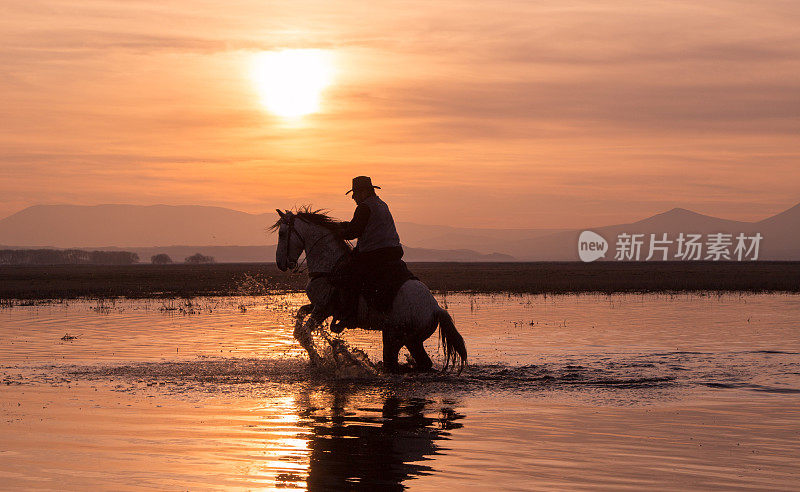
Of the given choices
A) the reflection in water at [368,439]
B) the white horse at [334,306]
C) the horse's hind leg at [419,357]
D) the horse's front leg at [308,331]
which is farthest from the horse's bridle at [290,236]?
the reflection in water at [368,439]

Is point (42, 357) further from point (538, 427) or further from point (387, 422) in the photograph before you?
point (538, 427)

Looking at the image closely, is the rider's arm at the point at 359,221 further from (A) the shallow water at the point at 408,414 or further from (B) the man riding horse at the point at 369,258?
(A) the shallow water at the point at 408,414

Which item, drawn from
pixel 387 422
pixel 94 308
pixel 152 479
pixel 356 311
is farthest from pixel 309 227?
pixel 94 308

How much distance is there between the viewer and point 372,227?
13.5m

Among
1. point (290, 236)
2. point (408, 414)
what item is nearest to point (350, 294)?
point (290, 236)

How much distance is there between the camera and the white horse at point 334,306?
13.0 meters

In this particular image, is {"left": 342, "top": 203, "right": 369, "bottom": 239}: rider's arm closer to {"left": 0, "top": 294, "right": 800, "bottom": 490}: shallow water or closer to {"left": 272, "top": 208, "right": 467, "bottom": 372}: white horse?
{"left": 272, "top": 208, "right": 467, "bottom": 372}: white horse

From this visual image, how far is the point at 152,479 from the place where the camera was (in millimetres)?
7410

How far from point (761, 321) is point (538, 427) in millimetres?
16089

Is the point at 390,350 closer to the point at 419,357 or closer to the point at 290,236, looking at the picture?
the point at 419,357

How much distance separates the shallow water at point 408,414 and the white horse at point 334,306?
51 centimetres

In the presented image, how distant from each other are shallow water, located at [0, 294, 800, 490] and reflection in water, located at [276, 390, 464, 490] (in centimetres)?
3

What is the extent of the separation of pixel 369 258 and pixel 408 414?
3.35m

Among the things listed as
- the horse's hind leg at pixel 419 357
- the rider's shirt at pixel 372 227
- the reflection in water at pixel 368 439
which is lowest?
the reflection in water at pixel 368 439
